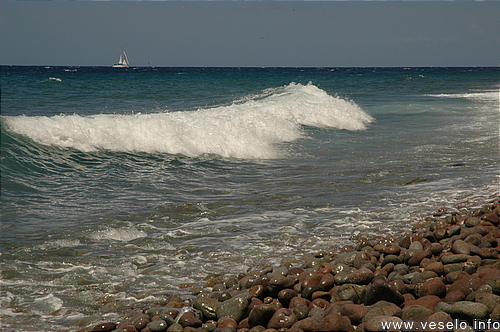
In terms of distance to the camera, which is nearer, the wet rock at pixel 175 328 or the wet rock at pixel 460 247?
the wet rock at pixel 175 328

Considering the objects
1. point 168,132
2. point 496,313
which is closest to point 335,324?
point 496,313

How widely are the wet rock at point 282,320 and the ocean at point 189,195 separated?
3.37 ft

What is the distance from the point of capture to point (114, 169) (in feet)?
27.8

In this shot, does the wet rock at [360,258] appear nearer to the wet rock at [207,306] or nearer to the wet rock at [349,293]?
the wet rock at [349,293]

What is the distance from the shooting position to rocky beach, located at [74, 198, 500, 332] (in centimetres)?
286

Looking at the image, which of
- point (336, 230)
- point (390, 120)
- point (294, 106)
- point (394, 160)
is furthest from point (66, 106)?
point (336, 230)

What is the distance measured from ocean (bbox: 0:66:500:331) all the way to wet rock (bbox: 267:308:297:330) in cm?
103

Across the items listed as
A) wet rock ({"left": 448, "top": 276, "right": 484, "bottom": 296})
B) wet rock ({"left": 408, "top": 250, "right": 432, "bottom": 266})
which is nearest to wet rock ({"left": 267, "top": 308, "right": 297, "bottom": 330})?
wet rock ({"left": 448, "top": 276, "right": 484, "bottom": 296})

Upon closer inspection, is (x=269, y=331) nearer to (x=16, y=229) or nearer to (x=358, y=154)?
(x=16, y=229)

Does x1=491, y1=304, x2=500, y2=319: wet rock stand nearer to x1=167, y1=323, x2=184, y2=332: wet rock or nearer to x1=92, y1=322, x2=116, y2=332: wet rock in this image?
x1=167, y1=323, x2=184, y2=332: wet rock

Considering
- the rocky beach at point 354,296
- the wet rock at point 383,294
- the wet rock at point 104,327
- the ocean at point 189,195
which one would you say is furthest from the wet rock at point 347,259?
the wet rock at point 104,327

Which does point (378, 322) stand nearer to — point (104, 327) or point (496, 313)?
point (496, 313)

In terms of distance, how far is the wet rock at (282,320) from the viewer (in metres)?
3.07

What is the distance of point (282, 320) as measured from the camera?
3.09 metres
